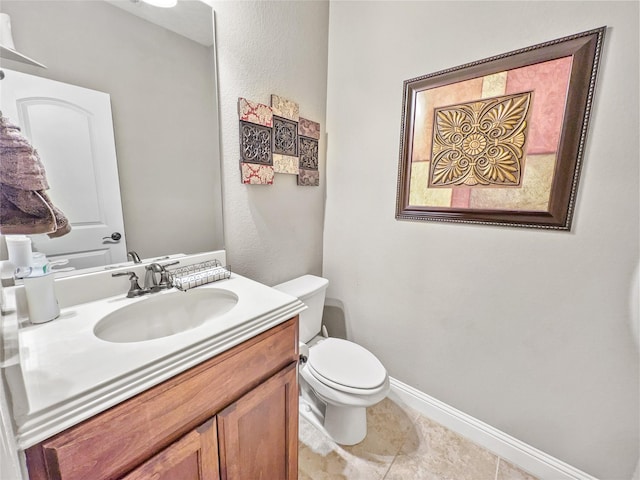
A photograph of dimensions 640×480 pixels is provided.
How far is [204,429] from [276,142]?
1220 millimetres

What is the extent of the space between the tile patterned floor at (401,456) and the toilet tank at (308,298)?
0.49 m

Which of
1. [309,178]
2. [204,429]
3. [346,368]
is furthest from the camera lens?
[309,178]

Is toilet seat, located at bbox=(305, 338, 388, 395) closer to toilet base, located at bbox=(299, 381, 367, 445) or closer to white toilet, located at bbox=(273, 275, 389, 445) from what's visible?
white toilet, located at bbox=(273, 275, 389, 445)

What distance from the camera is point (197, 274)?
3.52 ft

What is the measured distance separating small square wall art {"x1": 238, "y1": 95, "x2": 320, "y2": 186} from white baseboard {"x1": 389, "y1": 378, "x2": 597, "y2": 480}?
1394 mm

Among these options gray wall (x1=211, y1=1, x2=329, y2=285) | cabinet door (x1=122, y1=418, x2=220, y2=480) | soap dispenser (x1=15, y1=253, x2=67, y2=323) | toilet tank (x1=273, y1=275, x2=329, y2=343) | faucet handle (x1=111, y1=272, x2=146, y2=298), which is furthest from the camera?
toilet tank (x1=273, y1=275, x2=329, y2=343)

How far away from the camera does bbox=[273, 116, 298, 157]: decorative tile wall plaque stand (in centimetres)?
139

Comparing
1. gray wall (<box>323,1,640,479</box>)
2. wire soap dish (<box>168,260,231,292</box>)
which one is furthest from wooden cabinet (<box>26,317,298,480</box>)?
gray wall (<box>323,1,640,479</box>)

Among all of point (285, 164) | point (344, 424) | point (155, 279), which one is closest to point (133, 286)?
point (155, 279)

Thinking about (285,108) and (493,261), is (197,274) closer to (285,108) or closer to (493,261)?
(285,108)

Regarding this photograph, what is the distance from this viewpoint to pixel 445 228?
4.37 feet

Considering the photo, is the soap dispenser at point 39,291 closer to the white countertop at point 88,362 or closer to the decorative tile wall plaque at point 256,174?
the white countertop at point 88,362

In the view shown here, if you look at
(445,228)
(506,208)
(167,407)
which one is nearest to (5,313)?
(167,407)

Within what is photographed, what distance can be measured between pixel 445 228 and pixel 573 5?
909 millimetres
